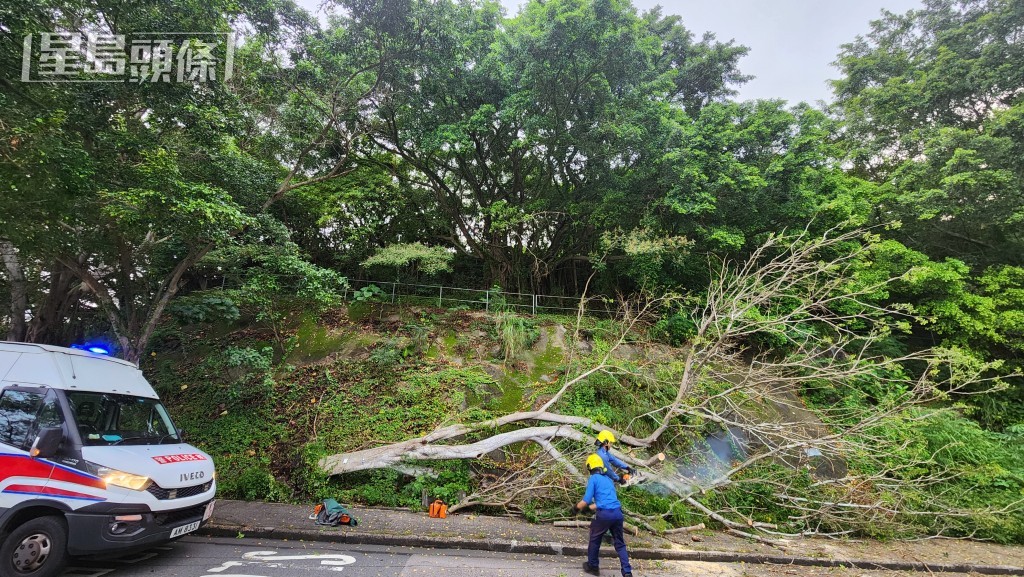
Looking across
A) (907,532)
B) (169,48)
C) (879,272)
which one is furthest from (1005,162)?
(169,48)

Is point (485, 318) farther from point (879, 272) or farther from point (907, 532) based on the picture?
point (879, 272)

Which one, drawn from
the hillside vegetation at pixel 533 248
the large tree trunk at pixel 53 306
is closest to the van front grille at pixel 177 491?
the hillside vegetation at pixel 533 248

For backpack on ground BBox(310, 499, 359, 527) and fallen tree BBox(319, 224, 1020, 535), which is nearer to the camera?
backpack on ground BBox(310, 499, 359, 527)

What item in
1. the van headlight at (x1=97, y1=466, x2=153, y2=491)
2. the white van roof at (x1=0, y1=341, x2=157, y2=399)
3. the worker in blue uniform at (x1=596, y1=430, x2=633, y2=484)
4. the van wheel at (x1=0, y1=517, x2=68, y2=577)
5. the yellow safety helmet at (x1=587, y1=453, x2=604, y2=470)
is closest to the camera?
the van wheel at (x1=0, y1=517, x2=68, y2=577)

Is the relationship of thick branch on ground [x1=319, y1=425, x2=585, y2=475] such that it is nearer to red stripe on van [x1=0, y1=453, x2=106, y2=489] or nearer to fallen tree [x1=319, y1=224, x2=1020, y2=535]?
fallen tree [x1=319, y1=224, x2=1020, y2=535]

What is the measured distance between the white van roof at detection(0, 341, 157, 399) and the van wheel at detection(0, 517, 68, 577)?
4.48 ft

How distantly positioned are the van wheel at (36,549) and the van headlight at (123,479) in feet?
1.72

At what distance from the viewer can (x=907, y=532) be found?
23.8 feet

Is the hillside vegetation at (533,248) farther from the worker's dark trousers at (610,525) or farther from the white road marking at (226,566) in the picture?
the white road marking at (226,566)

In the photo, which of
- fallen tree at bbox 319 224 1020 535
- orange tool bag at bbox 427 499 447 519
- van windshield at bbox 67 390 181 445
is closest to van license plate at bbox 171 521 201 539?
van windshield at bbox 67 390 181 445

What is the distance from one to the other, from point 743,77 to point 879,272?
8207 mm

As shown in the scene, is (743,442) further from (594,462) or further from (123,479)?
(123,479)

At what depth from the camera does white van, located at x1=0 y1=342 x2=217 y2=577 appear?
3.54 m

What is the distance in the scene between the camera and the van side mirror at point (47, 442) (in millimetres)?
3518
